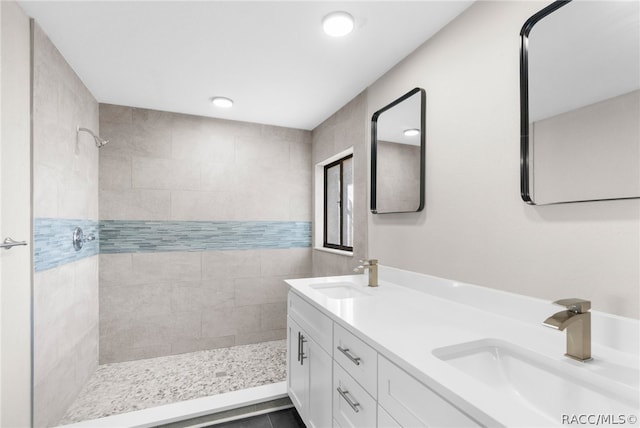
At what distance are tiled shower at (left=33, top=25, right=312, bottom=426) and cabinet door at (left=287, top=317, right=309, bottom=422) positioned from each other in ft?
4.16

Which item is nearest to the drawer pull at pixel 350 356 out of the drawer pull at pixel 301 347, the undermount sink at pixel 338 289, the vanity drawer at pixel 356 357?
the vanity drawer at pixel 356 357

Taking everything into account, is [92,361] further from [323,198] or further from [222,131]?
[323,198]

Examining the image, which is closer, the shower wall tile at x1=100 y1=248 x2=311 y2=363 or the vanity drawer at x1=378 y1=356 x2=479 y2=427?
the vanity drawer at x1=378 y1=356 x2=479 y2=427

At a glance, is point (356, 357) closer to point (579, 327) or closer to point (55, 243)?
point (579, 327)

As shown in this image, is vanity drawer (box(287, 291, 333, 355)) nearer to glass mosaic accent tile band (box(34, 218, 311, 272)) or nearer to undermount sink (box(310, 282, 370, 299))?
undermount sink (box(310, 282, 370, 299))

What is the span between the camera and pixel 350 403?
1.19m

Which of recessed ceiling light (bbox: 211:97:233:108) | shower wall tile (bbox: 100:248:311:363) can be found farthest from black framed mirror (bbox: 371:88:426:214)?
shower wall tile (bbox: 100:248:311:363)

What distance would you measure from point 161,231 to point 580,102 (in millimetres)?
2977

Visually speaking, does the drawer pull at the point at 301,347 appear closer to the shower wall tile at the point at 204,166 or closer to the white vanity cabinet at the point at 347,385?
the white vanity cabinet at the point at 347,385

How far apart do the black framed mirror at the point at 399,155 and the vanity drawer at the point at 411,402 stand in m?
0.97

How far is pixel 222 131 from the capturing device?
308 centimetres

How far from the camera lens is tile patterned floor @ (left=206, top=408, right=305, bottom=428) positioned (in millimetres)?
1902

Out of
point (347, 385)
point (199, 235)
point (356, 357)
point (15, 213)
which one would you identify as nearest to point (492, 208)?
point (356, 357)

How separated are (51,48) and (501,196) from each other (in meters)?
2.50
